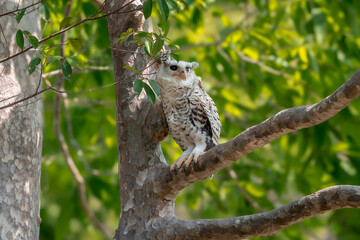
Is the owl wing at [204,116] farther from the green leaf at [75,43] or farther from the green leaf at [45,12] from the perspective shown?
the green leaf at [45,12]

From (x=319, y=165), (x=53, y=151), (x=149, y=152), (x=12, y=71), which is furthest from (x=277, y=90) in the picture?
(x=12, y=71)

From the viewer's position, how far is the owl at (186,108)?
3850 millimetres

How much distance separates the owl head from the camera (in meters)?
3.85

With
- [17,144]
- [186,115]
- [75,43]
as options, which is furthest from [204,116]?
[17,144]

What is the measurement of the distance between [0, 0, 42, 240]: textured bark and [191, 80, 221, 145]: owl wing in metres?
1.01

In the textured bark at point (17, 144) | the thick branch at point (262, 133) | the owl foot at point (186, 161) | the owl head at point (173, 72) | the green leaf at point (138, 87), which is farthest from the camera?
the owl head at point (173, 72)

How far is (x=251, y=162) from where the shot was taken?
6.89 metres

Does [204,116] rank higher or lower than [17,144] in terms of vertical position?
lower

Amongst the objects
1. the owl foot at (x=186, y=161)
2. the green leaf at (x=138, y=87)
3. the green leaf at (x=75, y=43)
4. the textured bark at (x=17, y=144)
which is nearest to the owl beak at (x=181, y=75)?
the owl foot at (x=186, y=161)

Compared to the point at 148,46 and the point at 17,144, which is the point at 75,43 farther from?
the point at 148,46

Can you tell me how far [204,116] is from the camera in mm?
3945

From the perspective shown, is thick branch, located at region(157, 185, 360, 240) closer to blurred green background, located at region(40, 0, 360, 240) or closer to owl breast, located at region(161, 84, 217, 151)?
owl breast, located at region(161, 84, 217, 151)

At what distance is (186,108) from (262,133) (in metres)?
1.14

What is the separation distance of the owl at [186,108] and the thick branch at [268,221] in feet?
2.21
